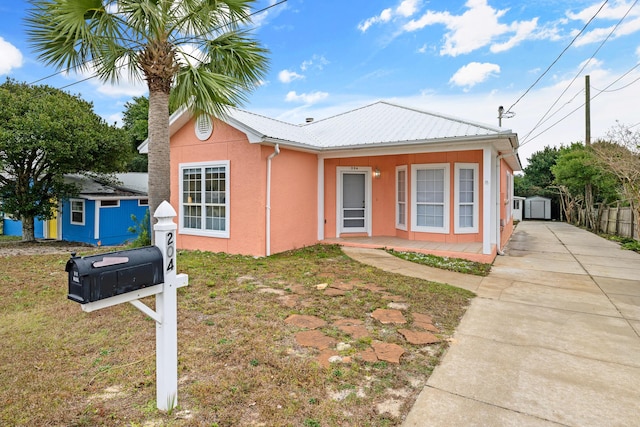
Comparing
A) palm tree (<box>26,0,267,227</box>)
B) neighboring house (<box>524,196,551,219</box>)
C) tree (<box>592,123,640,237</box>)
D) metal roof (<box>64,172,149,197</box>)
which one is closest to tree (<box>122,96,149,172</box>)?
metal roof (<box>64,172,149,197</box>)

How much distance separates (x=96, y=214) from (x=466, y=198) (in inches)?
578

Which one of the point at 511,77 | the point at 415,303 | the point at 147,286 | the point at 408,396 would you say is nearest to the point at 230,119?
the point at 415,303

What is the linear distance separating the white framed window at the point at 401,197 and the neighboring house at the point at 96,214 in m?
11.6

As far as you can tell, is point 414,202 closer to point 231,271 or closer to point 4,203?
point 231,271

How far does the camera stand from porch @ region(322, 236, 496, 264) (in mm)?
8500

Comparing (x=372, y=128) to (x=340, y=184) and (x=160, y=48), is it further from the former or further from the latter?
(x=160, y=48)

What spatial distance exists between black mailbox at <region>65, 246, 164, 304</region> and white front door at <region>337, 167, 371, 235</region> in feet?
29.3

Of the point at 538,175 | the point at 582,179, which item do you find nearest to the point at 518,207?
the point at 538,175

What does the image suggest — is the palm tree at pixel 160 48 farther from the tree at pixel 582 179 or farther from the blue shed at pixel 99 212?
the tree at pixel 582 179

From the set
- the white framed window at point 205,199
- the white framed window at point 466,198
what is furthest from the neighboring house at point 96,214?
the white framed window at point 466,198

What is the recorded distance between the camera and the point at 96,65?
6371 mm

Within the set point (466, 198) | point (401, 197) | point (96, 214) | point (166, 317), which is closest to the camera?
point (166, 317)

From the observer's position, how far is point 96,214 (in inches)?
570

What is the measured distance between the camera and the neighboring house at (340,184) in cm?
872
